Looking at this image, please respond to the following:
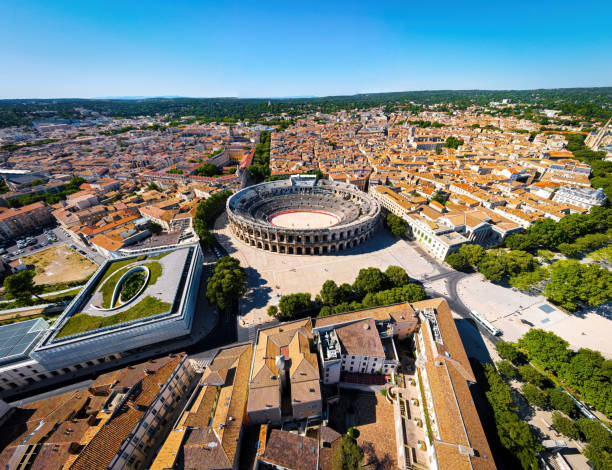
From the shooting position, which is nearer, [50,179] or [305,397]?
[305,397]

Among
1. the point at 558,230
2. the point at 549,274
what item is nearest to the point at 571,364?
the point at 549,274

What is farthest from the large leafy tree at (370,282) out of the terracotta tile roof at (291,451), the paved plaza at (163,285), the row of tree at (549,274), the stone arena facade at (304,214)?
the paved plaza at (163,285)

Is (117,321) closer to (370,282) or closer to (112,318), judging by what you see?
(112,318)

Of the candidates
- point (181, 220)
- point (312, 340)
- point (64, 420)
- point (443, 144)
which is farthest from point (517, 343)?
point (443, 144)

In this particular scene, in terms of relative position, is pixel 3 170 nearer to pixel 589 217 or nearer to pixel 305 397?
pixel 305 397

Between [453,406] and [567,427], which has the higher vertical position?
[453,406]
